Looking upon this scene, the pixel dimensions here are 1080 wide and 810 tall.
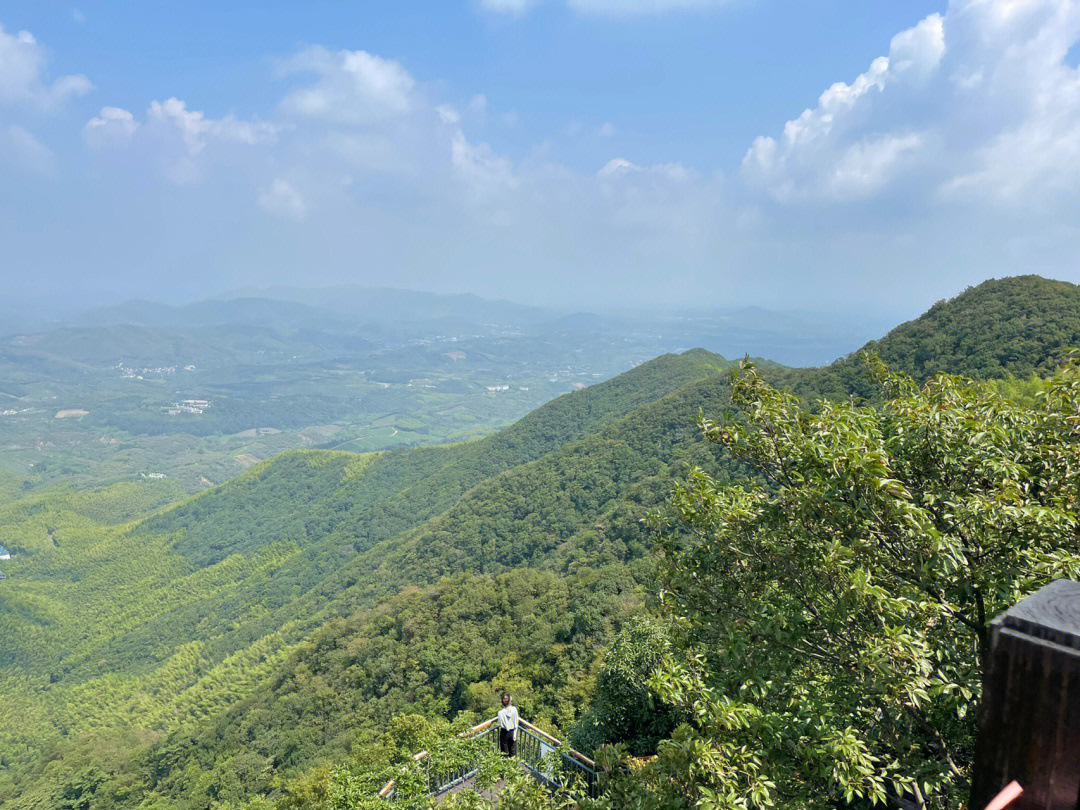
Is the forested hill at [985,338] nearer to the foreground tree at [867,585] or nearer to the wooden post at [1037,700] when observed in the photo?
the foreground tree at [867,585]

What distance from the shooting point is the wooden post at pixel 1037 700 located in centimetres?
114

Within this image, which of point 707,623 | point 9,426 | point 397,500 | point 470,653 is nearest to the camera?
point 707,623

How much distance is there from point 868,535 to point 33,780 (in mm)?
48447

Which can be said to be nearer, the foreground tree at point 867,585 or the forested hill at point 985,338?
the foreground tree at point 867,585

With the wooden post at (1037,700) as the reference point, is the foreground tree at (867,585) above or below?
below

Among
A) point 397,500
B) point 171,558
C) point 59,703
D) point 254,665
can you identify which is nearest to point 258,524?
point 171,558

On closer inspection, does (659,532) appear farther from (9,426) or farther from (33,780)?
(9,426)

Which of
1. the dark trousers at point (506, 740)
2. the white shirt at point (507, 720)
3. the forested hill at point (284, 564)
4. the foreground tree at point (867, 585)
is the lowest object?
the forested hill at point (284, 564)

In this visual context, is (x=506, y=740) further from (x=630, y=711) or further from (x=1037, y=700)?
(x=1037, y=700)

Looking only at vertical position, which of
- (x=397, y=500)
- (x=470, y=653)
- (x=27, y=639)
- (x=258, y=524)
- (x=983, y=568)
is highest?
(x=983, y=568)

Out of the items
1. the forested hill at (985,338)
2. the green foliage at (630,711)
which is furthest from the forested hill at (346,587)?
the green foliage at (630,711)

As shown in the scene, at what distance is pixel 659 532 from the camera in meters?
6.43

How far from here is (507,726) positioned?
995 cm

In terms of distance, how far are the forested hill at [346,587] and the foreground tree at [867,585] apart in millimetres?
5729
